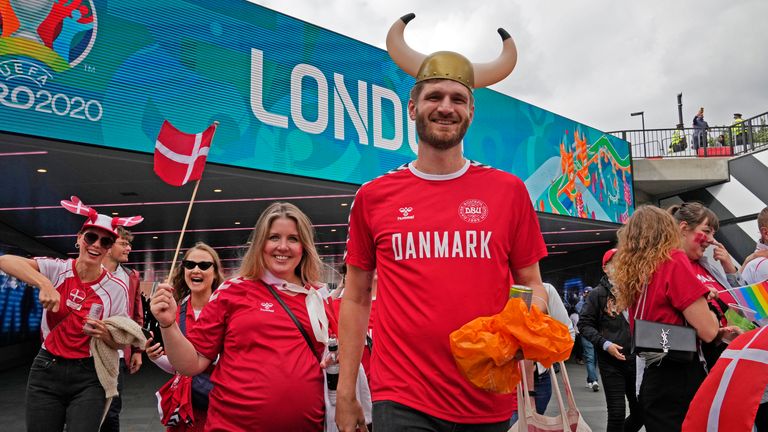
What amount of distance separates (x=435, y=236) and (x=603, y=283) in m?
4.40

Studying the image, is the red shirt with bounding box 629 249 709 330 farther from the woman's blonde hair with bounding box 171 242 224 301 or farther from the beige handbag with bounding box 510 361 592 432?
the woman's blonde hair with bounding box 171 242 224 301

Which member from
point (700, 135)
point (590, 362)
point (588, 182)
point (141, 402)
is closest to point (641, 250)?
point (590, 362)

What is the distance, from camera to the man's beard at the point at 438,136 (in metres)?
2.40

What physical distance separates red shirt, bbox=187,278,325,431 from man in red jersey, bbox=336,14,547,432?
0.54 m

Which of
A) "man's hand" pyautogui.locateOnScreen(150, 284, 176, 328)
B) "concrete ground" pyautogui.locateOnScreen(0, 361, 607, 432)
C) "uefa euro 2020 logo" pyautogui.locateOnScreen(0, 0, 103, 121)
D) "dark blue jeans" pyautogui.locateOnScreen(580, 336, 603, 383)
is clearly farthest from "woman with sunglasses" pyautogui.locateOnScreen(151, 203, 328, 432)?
"dark blue jeans" pyautogui.locateOnScreen(580, 336, 603, 383)

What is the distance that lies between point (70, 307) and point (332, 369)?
2.79 metres

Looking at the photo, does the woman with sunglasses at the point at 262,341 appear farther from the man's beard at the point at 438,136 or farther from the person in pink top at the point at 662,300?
the person in pink top at the point at 662,300

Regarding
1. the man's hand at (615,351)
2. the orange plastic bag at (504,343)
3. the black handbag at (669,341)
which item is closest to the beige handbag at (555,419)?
the orange plastic bag at (504,343)

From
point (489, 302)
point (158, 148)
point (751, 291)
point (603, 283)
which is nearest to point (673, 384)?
point (751, 291)

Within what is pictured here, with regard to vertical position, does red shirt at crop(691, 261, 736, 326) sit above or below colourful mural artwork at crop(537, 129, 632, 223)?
below

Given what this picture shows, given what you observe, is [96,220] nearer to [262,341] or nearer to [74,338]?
[74,338]

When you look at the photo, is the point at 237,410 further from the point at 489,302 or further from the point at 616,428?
the point at 616,428

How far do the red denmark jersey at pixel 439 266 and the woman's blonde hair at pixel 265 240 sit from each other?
1.00 m

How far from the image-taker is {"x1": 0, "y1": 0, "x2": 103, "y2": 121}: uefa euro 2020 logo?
25.4 ft
